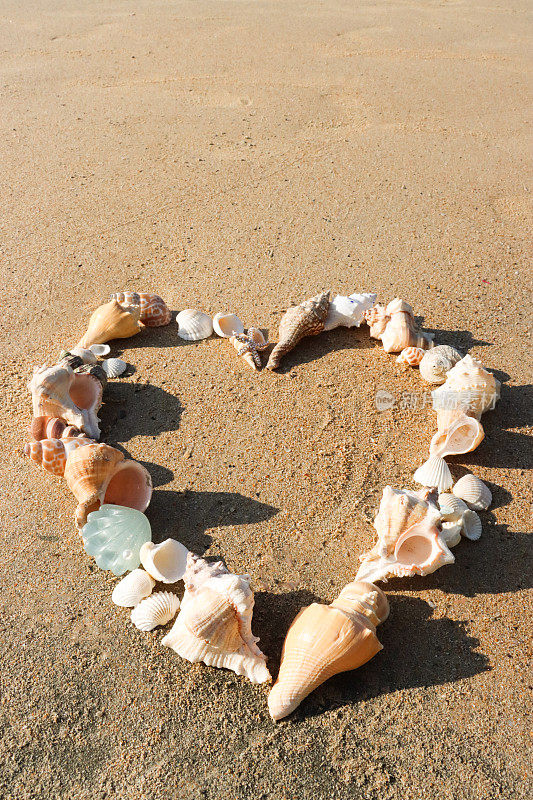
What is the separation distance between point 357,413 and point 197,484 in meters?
1.01

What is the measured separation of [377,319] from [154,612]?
2.29 metres

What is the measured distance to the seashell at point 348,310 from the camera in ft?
13.2

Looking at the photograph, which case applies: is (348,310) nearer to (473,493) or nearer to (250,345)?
(250,345)

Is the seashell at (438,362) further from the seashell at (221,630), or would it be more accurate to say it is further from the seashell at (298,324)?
the seashell at (221,630)

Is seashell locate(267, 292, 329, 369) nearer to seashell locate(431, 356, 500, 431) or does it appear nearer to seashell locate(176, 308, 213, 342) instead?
seashell locate(176, 308, 213, 342)

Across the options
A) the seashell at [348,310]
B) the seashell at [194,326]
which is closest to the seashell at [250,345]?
the seashell at [194,326]

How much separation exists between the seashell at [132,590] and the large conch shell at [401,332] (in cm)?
208

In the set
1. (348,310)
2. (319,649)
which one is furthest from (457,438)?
(319,649)

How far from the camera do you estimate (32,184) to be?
221 inches

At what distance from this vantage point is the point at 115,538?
2762 millimetres

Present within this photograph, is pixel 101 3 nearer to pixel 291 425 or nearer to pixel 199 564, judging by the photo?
pixel 291 425

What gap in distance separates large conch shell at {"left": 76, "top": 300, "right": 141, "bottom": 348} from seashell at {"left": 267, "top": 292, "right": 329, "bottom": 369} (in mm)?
924

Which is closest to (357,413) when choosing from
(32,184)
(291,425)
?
(291,425)

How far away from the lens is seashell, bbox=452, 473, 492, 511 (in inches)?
121
